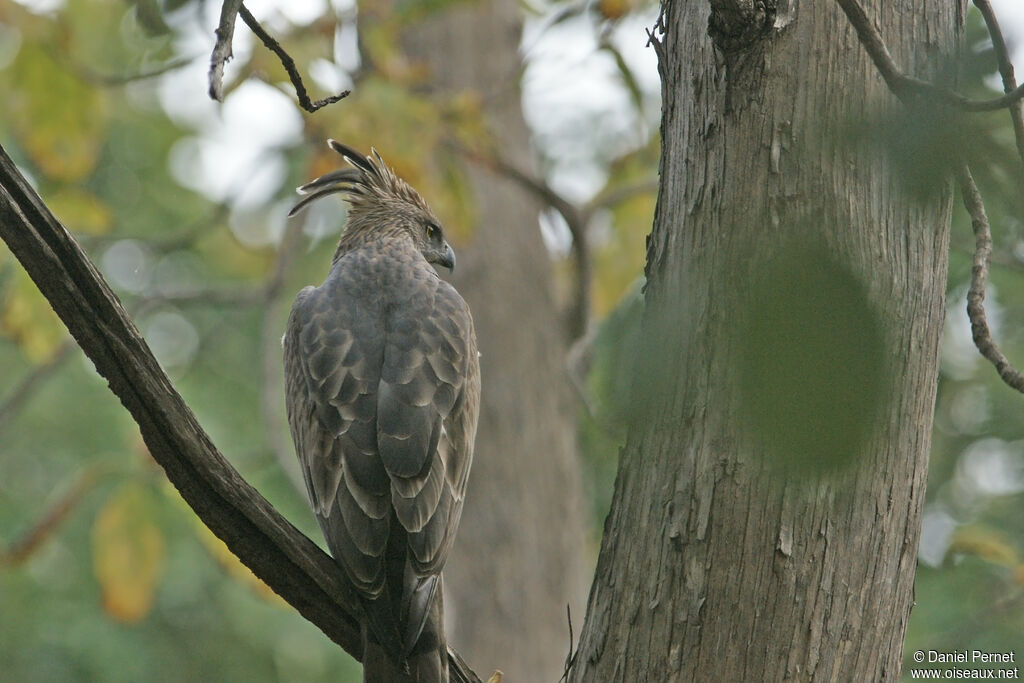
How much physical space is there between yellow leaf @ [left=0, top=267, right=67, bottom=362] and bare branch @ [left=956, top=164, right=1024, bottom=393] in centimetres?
499

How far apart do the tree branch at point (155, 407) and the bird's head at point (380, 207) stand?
2.41m

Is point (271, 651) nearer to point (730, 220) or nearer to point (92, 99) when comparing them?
point (92, 99)

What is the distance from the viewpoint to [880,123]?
115 centimetres

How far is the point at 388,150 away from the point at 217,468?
13.4 feet

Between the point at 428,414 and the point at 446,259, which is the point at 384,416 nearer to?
the point at 428,414

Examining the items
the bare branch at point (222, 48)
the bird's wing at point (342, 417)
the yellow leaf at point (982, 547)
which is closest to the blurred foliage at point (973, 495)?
the yellow leaf at point (982, 547)

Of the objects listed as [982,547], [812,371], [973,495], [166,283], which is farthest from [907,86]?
[166,283]

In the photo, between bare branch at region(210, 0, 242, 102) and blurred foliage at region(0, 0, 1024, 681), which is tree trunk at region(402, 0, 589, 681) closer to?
blurred foliage at region(0, 0, 1024, 681)

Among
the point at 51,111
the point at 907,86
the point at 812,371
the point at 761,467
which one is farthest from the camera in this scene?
the point at 51,111

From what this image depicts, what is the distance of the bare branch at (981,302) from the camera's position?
6.03 feet

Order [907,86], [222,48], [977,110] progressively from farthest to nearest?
[222,48] → [907,86] → [977,110]

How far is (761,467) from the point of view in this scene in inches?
89.0

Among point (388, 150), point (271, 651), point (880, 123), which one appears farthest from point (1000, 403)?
point (271, 651)

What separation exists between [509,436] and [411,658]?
4.09m
